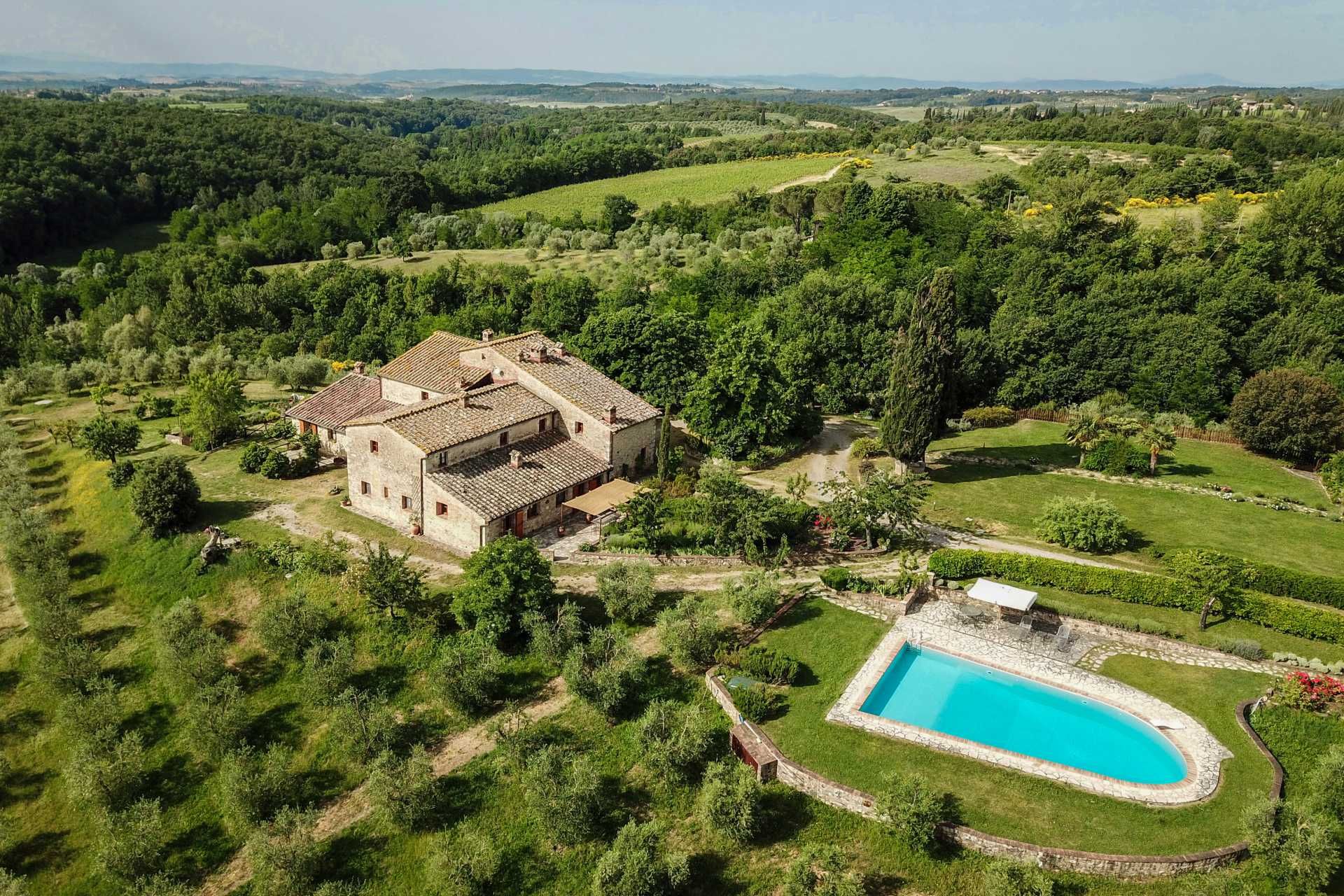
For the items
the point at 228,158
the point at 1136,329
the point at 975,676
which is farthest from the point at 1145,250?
the point at 228,158

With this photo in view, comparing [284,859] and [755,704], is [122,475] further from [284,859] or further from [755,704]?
Result: [755,704]

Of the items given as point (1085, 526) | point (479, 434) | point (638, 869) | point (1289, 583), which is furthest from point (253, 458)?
point (1289, 583)

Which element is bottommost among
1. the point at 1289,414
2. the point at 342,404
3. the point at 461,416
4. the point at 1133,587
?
the point at 1133,587

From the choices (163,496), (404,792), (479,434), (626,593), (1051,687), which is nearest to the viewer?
(404,792)

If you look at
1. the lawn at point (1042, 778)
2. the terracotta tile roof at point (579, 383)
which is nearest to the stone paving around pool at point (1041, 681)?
the lawn at point (1042, 778)

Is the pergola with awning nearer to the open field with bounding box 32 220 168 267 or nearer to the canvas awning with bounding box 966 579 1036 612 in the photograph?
the canvas awning with bounding box 966 579 1036 612

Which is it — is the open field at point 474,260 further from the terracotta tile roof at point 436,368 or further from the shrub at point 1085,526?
the shrub at point 1085,526

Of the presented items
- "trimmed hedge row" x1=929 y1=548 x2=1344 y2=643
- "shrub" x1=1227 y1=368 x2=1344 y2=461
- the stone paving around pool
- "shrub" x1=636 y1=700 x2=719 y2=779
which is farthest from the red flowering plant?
"shrub" x1=1227 y1=368 x2=1344 y2=461
